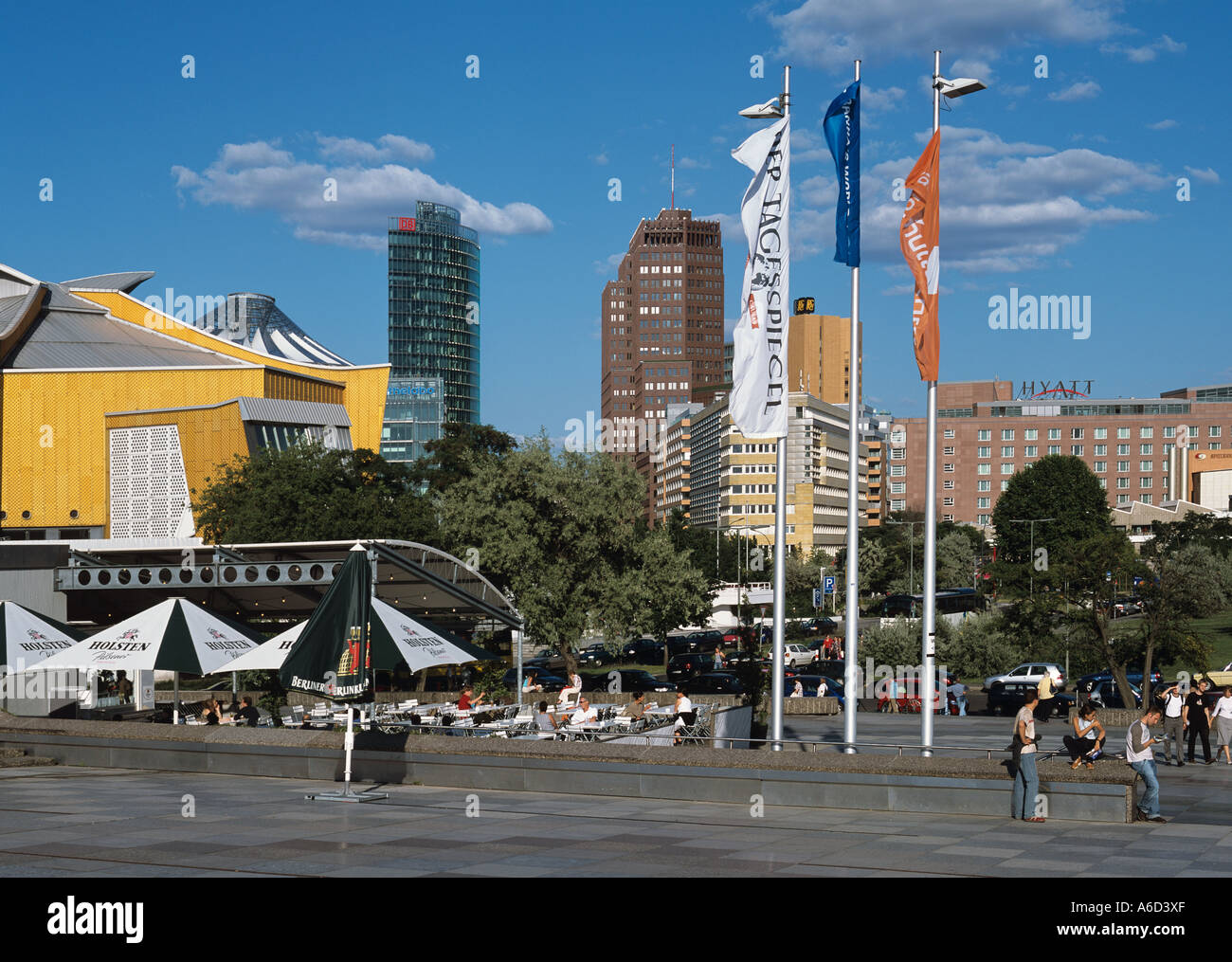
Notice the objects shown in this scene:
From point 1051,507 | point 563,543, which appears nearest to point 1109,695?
point 563,543

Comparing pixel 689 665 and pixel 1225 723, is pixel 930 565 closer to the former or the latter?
pixel 1225 723

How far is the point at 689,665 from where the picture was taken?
60438 mm

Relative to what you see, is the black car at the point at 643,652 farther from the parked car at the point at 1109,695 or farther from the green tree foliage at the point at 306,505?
the parked car at the point at 1109,695

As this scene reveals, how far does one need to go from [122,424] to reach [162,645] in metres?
58.3

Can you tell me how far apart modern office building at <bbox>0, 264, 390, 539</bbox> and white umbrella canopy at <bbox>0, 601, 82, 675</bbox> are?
1678 inches

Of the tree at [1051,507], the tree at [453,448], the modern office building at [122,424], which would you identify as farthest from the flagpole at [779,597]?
the tree at [1051,507]

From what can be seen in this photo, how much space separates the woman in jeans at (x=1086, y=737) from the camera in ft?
54.4

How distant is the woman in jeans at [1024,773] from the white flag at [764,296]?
6312mm

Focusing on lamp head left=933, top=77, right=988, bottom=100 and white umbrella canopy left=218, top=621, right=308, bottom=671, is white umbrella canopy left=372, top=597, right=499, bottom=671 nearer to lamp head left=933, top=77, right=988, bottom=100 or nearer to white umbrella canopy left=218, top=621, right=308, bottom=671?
white umbrella canopy left=218, top=621, right=308, bottom=671

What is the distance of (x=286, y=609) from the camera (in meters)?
38.8

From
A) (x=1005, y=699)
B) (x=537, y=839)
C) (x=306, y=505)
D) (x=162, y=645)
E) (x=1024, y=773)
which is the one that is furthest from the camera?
(x=306, y=505)

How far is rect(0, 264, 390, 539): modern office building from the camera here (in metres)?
74.0
